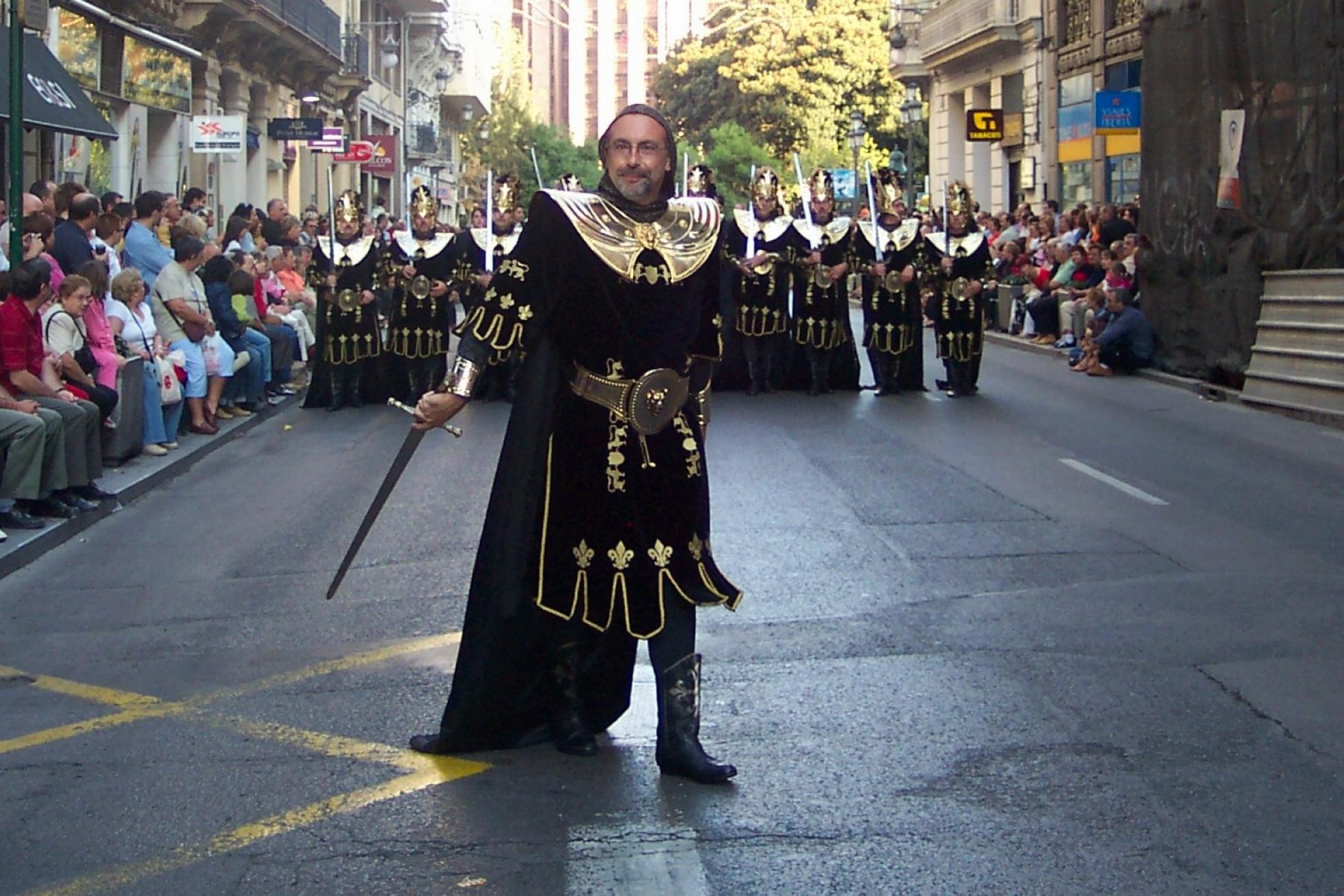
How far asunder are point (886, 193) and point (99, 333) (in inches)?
314

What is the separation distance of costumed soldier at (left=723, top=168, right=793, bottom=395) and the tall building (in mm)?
141285

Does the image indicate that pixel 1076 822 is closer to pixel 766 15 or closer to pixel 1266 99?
pixel 1266 99

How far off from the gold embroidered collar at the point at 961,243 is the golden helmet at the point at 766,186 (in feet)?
5.26

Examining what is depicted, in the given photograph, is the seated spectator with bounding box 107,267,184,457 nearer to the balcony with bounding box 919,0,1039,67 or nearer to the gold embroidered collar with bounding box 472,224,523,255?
the gold embroidered collar with bounding box 472,224,523,255

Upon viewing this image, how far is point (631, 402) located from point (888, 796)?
1285 mm

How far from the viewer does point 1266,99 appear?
681 inches

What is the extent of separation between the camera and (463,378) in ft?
17.6

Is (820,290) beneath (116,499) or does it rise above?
above

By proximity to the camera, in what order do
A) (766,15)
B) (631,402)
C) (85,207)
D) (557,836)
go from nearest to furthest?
(557,836) → (631,402) → (85,207) → (766,15)

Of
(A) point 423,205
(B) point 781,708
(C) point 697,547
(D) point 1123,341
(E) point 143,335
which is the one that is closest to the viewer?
(C) point 697,547

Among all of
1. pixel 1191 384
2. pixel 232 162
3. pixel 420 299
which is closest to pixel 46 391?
pixel 420 299

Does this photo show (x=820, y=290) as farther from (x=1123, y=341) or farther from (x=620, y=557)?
(x=620, y=557)

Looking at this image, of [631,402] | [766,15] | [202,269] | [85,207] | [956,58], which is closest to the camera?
[631,402]

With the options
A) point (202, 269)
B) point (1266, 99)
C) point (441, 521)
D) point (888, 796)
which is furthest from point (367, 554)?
point (1266, 99)
